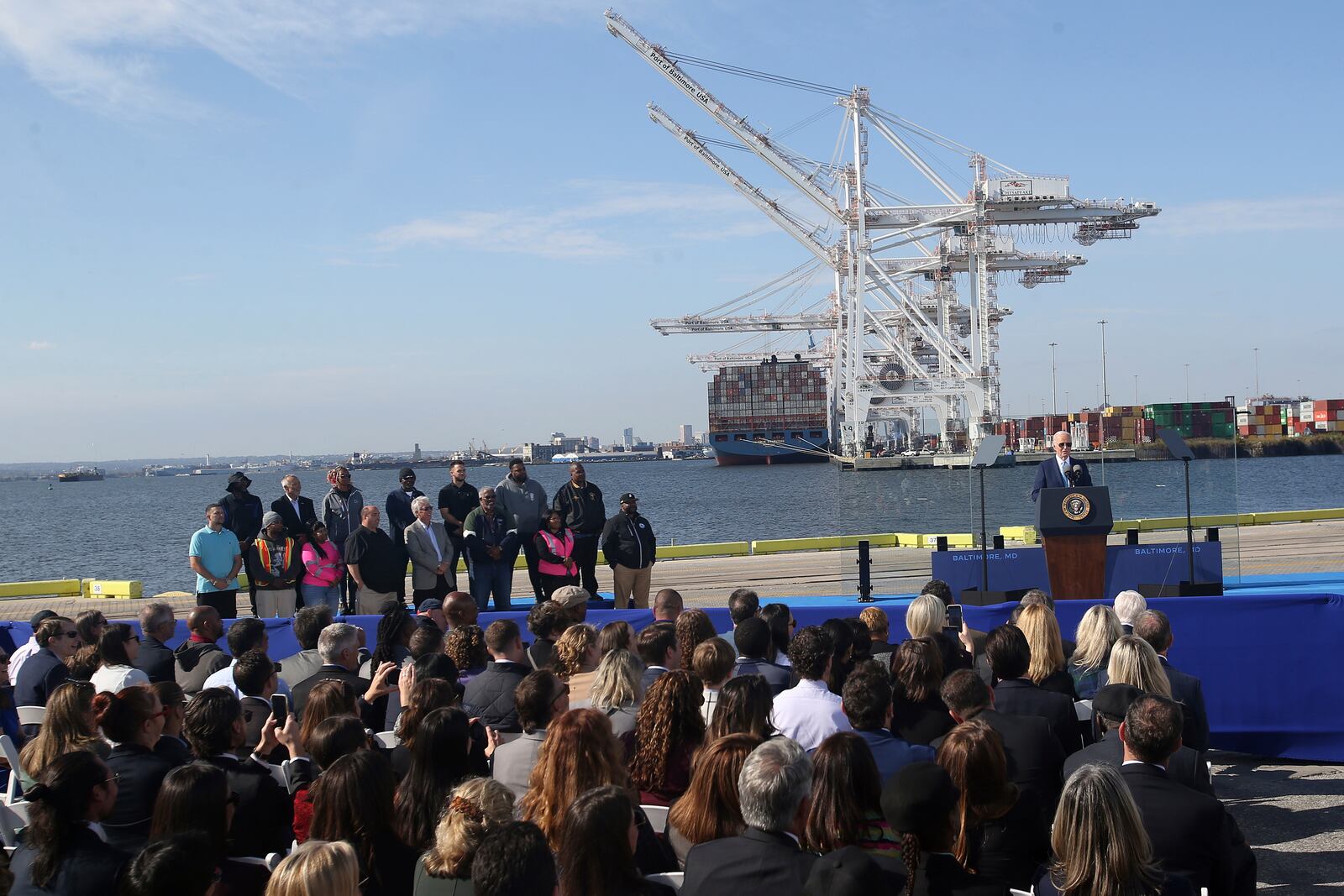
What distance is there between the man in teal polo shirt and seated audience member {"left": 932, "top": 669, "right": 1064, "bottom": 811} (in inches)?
290

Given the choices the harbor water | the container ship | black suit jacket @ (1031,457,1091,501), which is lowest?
the harbor water

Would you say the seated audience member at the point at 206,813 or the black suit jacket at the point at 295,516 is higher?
the black suit jacket at the point at 295,516

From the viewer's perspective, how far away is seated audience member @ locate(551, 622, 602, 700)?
5297 mm

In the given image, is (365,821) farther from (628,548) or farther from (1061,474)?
(1061,474)

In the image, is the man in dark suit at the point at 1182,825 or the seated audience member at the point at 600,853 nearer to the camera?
the seated audience member at the point at 600,853

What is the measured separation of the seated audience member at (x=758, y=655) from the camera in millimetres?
5176

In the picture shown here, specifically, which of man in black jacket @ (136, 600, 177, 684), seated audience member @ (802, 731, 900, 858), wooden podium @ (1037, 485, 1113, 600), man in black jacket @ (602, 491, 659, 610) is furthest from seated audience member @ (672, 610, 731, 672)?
wooden podium @ (1037, 485, 1113, 600)

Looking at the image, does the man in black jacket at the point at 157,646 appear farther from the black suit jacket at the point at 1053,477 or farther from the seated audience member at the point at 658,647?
the black suit jacket at the point at 1053,477

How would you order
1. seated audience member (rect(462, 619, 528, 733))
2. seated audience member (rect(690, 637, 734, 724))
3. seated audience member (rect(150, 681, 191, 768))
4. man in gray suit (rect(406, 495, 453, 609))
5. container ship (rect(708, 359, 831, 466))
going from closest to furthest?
seated audience member (rect(150, 681, 191, 768))
seated audience member (rect(690, 637, 734, 724))
seated audience member (rect(462, 619, 528, 733))
man in gray suit (rect(406, 495, 453, 609))
container ship (rect(708, 359, 831, 466))

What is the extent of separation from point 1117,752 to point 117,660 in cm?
502

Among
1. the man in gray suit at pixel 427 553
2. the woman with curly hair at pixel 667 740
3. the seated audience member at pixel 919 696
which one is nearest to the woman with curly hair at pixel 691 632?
the seated audience member at pixel 919 696

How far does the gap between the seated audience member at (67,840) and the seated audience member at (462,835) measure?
0.96 meters

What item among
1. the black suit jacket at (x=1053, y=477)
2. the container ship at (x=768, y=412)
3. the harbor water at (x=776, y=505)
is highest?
the container ship at (x=768, y=412)

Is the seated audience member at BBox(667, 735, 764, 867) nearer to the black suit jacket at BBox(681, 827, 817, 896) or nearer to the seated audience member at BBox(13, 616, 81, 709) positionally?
the black suit jacket at BBox(681, 827, 817, 896)
